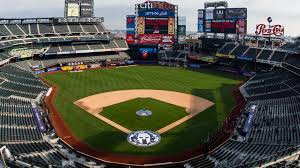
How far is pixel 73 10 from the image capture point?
11869 centimetres

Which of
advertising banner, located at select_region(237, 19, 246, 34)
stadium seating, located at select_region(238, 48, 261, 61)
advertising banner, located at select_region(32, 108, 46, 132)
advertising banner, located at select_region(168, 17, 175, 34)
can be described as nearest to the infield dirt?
advertising banner, located at select_region(32, 108, 46, 132)

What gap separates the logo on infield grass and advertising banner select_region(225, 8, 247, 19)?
69764 millimetres

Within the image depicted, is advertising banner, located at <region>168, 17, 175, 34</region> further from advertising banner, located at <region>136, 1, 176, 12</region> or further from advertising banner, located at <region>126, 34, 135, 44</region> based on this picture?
advertising banner, located at <region>126, 34, 135, 44</region>

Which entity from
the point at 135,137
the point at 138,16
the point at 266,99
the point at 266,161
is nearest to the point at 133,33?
the point at 138,16

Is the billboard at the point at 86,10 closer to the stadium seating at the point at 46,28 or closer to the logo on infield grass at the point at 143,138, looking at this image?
the stadium seating at the point at 46,28

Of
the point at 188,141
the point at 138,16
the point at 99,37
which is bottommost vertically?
the point at 188,141

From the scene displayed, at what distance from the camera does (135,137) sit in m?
43.6

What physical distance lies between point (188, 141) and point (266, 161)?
47.2 feet

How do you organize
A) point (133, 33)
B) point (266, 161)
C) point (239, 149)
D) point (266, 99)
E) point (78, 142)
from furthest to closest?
point (133, 33)
point (266, 99)
point (78, 142)
point (239, 149)
point (266, 161)

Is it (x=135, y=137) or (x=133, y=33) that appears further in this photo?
(x=133, y=33)

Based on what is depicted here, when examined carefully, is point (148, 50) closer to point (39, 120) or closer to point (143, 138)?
point (39, 120)

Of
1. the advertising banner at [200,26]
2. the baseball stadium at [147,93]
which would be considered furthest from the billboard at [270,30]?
the advertising banner at [200,26]

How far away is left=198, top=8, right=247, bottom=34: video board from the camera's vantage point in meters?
102

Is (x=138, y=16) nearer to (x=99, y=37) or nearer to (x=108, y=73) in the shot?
(x=99, y=37)
